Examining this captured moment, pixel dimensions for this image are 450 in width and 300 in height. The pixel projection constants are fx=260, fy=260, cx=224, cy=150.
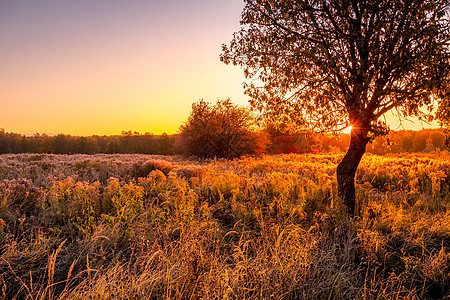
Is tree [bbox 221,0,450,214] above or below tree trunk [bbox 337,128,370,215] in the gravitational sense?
above

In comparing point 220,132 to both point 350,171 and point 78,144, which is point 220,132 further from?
point 78,144

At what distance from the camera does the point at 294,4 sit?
5.25 m

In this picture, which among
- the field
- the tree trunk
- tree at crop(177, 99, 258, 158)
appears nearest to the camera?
the field

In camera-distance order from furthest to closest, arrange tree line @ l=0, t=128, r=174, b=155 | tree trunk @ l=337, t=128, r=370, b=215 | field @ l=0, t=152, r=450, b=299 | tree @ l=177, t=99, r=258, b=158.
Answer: tree line @ l=0, t=128, r=174, b=155, tree @ l=177, t=99, r=258, b=158, tree trunk @ l=337, t=128, r=370, b=215, field @ l=0, t=152, r=450, b=299

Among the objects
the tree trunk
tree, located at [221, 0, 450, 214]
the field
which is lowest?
the field

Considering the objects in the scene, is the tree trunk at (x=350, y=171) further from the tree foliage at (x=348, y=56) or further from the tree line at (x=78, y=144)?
the tree line at (x=78, y=144)

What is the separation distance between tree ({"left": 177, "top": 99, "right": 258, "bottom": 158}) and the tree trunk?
19016 mm

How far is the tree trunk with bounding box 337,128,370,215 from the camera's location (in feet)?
19.4

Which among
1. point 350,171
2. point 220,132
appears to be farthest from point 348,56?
point 220,132

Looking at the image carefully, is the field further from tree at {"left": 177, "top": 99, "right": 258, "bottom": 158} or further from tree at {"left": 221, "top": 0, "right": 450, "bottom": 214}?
tree at {"left": 177, "top": 99, "right": 258, "bottom": 158}

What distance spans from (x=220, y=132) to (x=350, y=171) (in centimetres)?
1935

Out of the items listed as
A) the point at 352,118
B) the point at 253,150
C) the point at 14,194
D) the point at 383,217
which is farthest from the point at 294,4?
the point at 253,150

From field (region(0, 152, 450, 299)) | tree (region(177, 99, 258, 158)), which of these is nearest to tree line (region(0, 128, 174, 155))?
tree (region(177, 99, 258, 158))

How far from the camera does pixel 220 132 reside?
25.0 m
